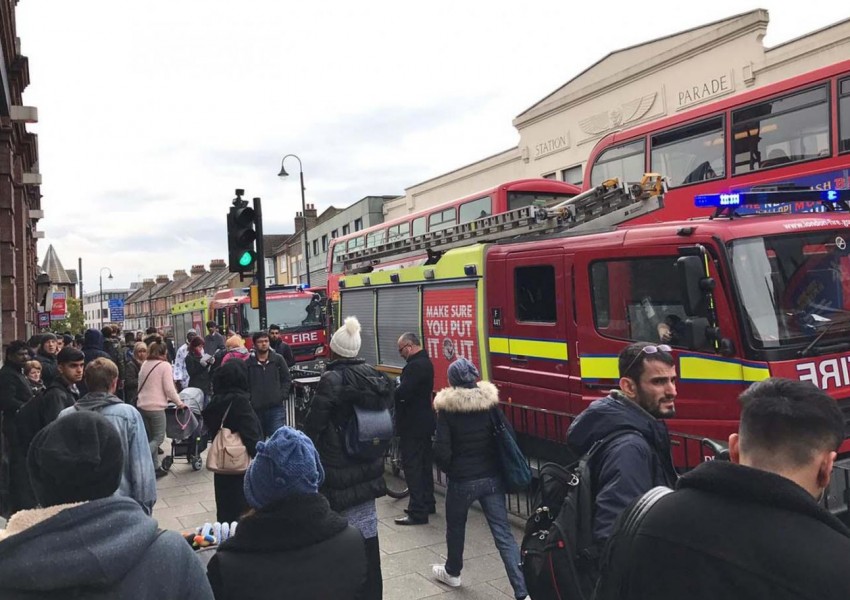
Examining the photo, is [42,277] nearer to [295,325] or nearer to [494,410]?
[295,325]

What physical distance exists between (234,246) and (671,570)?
785cm

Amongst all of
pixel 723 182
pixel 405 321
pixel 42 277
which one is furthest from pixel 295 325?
pixel 42 277

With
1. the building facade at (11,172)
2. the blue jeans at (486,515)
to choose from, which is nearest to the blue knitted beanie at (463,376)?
the blue jeans at (486,515)

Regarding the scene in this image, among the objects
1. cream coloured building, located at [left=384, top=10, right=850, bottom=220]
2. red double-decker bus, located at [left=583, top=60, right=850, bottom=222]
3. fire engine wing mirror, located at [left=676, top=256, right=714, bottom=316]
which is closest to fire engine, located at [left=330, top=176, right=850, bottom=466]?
fire engine wing mirror, located at [left=676, top=256, right=714, bottom=316]

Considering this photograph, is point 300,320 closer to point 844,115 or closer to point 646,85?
point 646,85

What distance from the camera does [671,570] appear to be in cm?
170

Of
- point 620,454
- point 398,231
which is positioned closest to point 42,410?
point 620,454

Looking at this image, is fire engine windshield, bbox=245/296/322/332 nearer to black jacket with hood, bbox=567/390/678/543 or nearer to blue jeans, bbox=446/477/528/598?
blue jeans, bbox=446/477/528/598

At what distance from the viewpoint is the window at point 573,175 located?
25453mm

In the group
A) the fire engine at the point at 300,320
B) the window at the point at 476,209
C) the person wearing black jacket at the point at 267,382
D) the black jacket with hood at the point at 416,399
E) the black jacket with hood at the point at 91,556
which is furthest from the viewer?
the fire engine at the point at 300,320

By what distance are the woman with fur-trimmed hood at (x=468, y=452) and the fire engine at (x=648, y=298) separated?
2.14 metres

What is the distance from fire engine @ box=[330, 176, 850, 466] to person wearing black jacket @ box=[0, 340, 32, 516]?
477 cm

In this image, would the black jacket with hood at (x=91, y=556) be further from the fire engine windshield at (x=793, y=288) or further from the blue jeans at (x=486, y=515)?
the fire engine windshield at (x=793, y=288)

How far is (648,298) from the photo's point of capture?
660cm
